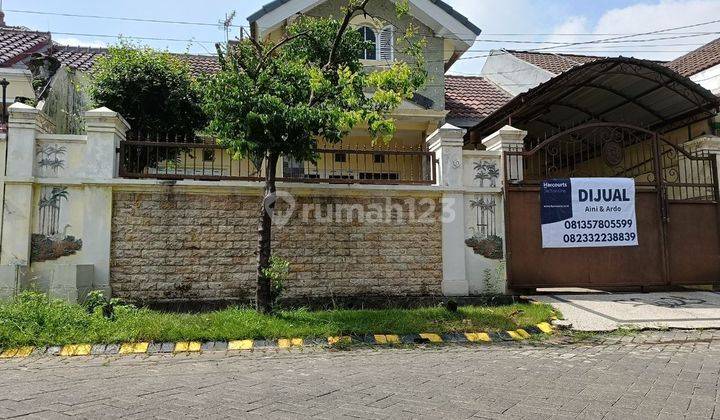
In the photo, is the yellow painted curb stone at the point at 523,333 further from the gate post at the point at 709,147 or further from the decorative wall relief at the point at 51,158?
the decorative wall relief at the point at 51,158

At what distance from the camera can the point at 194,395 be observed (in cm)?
402

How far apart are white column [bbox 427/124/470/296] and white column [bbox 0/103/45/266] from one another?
21.7ft

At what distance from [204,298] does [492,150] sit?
19.0 feet

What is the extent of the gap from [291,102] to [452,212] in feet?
11.3

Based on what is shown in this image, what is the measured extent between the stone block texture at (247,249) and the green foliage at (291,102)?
1.46m

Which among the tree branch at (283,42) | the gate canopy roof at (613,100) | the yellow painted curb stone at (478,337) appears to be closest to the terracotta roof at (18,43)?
the tree branch at (283,42)

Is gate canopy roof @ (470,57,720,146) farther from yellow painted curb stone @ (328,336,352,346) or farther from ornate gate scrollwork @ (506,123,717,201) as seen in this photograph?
yellow painted curb stone @ (328,336,352,346)

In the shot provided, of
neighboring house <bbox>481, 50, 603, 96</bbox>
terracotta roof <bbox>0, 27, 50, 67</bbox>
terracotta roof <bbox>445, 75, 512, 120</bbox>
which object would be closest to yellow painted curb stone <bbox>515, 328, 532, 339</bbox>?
terracotta roof <bbox>445, 75, 512, 120</bbox>

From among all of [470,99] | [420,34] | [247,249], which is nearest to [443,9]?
[420,34]

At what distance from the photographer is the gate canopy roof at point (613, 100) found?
9.36m

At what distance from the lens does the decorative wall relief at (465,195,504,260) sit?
338 inches

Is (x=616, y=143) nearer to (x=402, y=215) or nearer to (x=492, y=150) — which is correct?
(x=492, y=150)

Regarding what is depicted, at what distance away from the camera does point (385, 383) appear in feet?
14.5

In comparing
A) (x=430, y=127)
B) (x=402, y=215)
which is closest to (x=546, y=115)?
(x=430, y=127)
